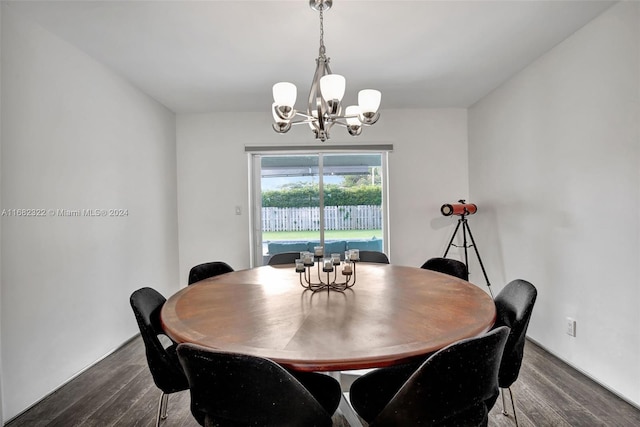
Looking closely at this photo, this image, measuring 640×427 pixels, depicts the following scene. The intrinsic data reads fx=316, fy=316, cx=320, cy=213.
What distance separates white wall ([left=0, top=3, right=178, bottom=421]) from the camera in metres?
1.84

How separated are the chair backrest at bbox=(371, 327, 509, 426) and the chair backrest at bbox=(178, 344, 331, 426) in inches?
11.1

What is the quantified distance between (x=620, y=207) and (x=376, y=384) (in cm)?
185

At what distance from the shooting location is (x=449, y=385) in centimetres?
93

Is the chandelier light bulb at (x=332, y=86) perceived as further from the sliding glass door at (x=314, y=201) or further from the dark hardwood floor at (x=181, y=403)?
the sliding glass door at (x=314, y=201)

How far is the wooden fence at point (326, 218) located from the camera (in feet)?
13.1

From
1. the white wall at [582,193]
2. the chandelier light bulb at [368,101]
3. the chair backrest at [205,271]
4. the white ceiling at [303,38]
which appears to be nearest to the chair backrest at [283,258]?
the chair backrest at [205,271]

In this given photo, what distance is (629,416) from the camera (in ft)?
A: 5.73

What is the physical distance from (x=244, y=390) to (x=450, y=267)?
1784mm

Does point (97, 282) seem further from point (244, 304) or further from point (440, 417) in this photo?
point (440, 417)

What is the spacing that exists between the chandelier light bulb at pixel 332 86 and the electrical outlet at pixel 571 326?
2.30 metres

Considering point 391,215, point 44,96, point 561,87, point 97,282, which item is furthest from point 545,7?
point 97,282

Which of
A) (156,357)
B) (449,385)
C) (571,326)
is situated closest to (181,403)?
(156,357)

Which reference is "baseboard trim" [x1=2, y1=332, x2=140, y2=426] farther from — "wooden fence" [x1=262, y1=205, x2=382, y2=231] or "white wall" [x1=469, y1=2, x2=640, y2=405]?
"white wall" [x1=469, y1=2, x2=640, y2=405]

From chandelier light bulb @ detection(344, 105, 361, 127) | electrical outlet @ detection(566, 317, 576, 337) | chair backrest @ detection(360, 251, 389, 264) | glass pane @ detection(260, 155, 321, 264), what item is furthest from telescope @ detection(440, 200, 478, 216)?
chandelier light bulb @ detection(344, 105, 361, 127)
